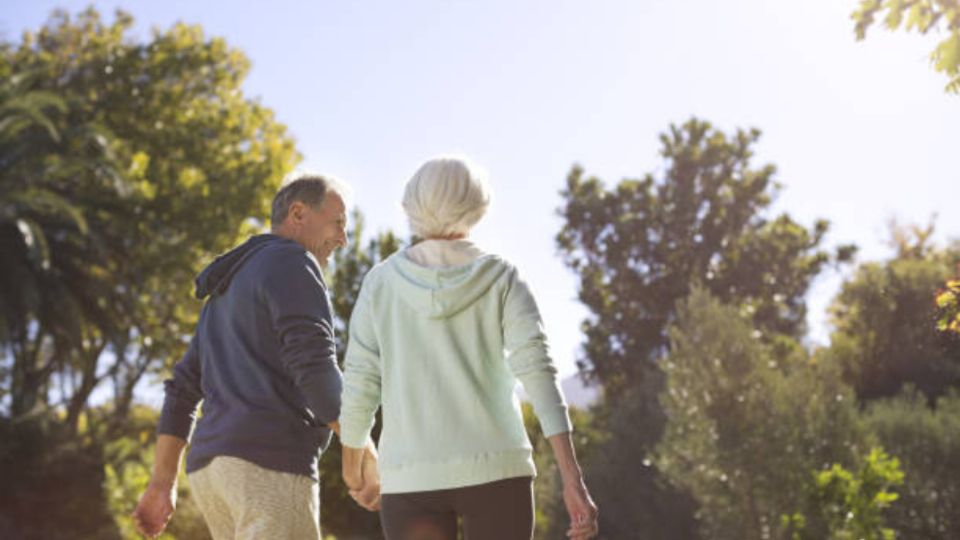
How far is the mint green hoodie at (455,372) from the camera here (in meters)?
2.78

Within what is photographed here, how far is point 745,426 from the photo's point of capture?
1360 cm

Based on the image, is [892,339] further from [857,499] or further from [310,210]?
[310,210]

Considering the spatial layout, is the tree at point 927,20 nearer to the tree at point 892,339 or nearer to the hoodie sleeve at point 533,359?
the hoodie sleeve at point 533,359

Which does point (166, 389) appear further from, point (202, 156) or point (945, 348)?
point (202, 156)

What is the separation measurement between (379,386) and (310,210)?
73 cm

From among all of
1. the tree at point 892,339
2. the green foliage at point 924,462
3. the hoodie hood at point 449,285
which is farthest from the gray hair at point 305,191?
the tree at point 892,339

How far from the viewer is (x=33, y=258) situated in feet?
70.4

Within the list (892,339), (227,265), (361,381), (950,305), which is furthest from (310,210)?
(892,339)

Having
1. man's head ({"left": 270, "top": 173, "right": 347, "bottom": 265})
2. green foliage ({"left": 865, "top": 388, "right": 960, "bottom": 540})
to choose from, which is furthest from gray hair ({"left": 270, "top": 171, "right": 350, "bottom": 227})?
green foliage ({"left": 865, "top": 388, "right": 960, "bottom": 540})

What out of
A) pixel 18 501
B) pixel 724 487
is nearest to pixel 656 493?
pixel 724 487

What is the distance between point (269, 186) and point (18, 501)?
12753 mm

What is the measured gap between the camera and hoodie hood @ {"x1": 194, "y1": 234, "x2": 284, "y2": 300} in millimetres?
3521

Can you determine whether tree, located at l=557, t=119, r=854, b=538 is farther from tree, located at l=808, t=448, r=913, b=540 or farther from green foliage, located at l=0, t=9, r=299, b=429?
tree, located at l=808, t=448, r=913, b=540

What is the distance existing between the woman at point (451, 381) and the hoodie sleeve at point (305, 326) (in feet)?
0.35
